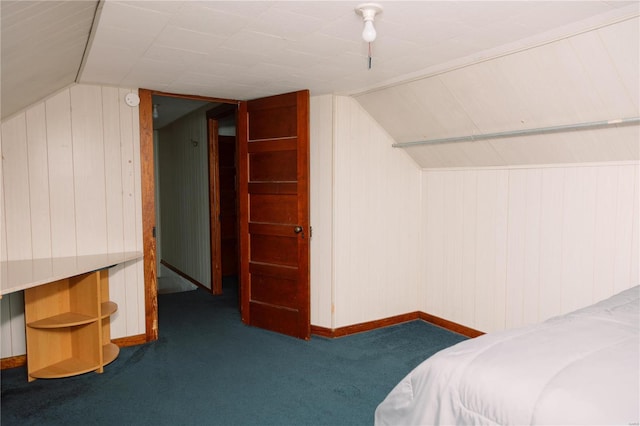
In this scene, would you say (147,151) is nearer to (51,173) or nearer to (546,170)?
(51,173)

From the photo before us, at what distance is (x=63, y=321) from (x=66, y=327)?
215mm

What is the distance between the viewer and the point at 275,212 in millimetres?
3947

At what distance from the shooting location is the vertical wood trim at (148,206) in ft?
12.1

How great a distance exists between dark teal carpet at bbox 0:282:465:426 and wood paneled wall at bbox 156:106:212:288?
179cm

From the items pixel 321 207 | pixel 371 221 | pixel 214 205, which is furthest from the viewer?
pixel 214 205

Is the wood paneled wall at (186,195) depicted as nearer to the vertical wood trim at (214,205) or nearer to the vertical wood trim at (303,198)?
the vertical wood trim at (214,205)

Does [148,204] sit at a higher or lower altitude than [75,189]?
lower

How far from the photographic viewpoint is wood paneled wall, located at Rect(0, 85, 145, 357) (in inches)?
127

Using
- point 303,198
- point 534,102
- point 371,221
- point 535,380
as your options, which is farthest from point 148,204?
point 535,380

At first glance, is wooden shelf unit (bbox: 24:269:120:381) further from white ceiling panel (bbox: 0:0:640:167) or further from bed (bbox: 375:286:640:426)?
bed (bbox: 375:286:640:426)

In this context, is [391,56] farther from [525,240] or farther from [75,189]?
[75,189]

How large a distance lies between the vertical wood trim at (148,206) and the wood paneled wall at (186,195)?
5.58ft

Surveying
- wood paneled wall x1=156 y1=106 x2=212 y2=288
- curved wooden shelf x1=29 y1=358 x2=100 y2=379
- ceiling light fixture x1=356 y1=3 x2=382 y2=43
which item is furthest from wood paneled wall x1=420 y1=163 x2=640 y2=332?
curved wooden shelf x1=29 y1=358 x2=100 y2=379

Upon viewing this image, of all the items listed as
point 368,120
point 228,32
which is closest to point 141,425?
point 228,32
